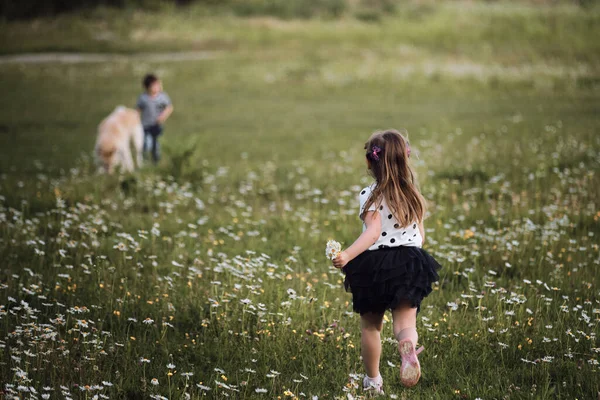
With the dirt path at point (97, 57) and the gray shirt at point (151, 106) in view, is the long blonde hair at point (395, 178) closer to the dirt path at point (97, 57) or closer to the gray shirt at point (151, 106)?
the gray shirt at point (151, 106)

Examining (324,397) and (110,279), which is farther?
(110,279)

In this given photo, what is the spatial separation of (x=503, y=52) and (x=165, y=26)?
838 inches

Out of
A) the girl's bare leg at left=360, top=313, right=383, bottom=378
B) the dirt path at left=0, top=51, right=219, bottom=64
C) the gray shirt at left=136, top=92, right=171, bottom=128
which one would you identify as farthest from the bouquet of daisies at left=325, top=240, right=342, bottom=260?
the dirt path at left=0, top=51, right=219, bottom=64

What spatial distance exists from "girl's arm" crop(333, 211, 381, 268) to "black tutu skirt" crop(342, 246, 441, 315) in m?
0.13

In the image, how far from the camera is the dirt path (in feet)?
121

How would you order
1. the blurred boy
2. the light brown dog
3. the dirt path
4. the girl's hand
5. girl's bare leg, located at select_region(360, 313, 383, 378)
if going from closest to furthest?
the girl's hand, girl's bare leg, located at select_region(360, 313, 383, 378), the light brown dog, the blurred boy, the dirt path

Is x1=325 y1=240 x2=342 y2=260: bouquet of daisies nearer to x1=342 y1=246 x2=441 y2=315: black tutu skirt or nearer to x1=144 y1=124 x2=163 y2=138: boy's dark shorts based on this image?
x1=342 y1=246 x2=441 y2=315: black tutu skirt

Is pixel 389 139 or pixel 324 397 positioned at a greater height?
pixel 389 139

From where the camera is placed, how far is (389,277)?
4781mm

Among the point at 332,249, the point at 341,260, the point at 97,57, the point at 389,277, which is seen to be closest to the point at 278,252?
the point at 389,277

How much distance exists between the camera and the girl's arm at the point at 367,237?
4693 millimetres

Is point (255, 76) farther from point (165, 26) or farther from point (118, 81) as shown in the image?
point (165, 26)

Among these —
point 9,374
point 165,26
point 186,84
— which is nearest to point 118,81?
point 186,84

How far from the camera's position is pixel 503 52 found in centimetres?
3647
